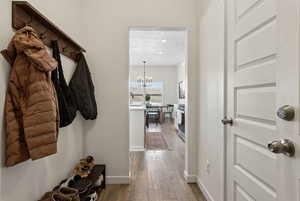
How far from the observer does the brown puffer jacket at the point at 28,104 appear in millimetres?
1064

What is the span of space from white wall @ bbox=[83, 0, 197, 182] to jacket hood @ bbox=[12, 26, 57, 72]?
4.16 ft

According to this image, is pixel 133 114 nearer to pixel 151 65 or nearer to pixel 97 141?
pixel 97 141

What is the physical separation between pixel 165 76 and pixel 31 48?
329 inches

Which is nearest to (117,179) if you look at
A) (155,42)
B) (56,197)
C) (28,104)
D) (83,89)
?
(56,197)

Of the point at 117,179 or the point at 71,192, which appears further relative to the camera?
the point at 117,179

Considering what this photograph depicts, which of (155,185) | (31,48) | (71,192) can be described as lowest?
(155,185)

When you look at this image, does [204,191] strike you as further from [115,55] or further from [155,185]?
[115,55]

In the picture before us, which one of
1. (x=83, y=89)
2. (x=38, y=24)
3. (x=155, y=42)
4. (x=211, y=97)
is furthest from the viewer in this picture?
(x=155, y=42)

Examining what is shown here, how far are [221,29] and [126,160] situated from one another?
191 cm

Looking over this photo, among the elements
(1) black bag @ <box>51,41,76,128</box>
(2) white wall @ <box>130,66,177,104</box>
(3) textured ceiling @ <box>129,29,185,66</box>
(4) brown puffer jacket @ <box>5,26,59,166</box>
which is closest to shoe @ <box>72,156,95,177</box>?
(1) black bag @ <box>51,41,76,128</box>

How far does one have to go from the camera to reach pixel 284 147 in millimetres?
717

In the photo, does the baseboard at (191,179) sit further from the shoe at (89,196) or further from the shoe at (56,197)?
the shoe at (56,197)

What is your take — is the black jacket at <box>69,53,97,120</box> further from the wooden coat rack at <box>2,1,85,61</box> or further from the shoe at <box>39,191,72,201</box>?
the shoe at <box>39,191,72,201</box>

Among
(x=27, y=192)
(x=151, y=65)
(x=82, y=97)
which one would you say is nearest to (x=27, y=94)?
(x=27, y=192)
